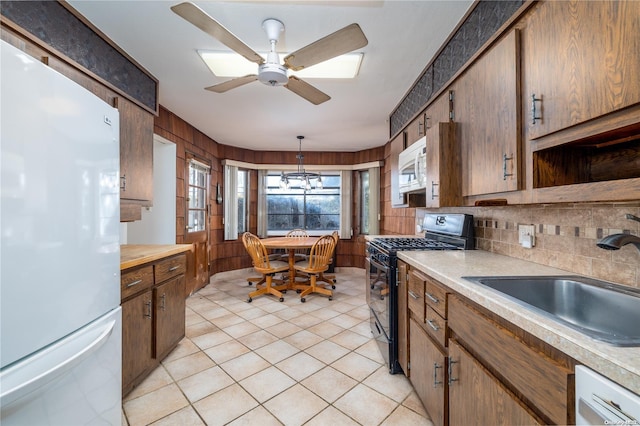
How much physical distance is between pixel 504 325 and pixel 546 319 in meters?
0.15

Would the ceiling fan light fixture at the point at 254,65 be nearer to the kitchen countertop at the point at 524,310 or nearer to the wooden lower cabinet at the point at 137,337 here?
the kitchen countertop at the point at 524,310

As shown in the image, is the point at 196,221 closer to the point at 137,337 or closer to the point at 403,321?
the point at 137,337

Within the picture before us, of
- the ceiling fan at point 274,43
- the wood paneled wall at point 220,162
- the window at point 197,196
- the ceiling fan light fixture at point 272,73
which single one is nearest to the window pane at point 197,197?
the window at point 197,196

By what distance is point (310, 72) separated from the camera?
2.39 m

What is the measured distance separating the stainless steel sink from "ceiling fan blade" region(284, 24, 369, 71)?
137 cm

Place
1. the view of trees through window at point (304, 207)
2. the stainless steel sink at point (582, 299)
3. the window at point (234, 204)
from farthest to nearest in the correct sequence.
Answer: the view of trees through window at point (304, 207) < the window at point (234, 204) < the stainless steel sink at point (582, 299)

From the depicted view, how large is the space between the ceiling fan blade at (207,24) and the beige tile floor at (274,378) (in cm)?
216

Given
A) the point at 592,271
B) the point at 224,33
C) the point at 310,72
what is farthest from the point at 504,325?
the point at 310,72

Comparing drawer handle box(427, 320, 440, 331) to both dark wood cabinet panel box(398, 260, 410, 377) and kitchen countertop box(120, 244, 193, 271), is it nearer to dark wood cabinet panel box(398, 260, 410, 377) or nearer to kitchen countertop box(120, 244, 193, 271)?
dark wood cabinet panel box(398, 260, 410, 377)

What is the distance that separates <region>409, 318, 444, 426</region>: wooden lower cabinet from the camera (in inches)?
51.5

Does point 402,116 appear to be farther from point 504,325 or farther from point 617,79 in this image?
point 504,325

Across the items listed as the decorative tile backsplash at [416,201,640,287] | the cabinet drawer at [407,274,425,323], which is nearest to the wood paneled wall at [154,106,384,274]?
the cabinet drawer at [407,274,425,323]

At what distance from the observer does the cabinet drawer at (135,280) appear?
65.6 inches

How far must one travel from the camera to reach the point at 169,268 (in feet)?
7.25
